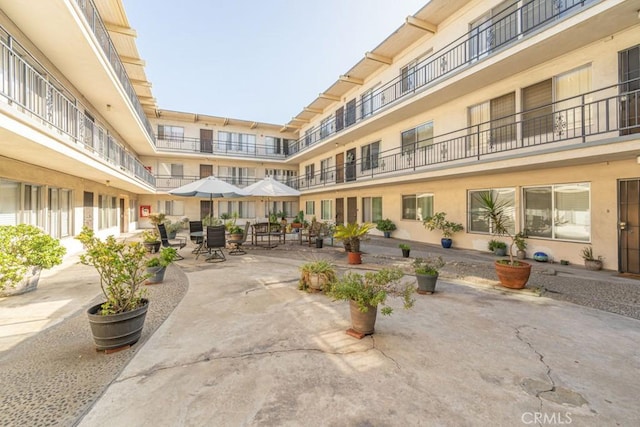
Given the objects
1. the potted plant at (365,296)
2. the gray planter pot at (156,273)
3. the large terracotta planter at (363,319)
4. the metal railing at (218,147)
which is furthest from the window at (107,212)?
the large terracotta planter at (363,319)

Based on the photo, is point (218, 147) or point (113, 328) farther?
point (218, 147)

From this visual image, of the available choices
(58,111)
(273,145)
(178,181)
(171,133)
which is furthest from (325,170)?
(58,111)

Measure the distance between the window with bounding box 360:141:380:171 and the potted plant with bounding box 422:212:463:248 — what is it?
4771 mm

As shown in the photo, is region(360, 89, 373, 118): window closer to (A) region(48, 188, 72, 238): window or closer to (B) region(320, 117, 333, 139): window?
(B) region(320, 117, 333, 139): window

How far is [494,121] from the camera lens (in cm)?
950

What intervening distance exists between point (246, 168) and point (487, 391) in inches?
1068

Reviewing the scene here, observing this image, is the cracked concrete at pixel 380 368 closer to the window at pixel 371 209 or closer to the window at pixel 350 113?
the window at pixel 371 209

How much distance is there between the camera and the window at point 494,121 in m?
9.63

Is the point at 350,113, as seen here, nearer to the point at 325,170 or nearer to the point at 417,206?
the point at 325,170

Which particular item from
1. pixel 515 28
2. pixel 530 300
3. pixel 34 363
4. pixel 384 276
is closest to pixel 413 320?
pixel 384 276

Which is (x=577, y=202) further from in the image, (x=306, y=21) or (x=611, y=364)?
(x=306, y=21)

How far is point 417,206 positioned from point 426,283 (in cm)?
907

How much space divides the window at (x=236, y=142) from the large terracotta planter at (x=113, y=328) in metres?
25.1

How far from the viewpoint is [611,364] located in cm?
314
